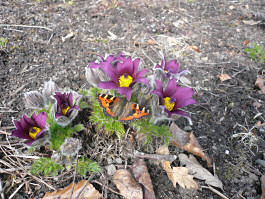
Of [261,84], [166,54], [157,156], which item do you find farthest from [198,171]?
[166,54]

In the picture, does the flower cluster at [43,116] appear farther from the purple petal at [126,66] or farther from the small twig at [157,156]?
the small twig at [157,156]

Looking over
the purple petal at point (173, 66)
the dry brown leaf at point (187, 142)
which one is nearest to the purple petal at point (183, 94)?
the purple petal at point (173, 66)

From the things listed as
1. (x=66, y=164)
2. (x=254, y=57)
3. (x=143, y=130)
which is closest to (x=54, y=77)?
(x=66, y=164)

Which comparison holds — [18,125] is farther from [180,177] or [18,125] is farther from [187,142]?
[187,142]

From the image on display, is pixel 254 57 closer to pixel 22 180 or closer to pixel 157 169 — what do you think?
pixel 157 169

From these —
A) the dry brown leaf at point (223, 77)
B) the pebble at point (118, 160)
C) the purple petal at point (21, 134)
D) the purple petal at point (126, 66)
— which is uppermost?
the purple petal at point (126, 66)

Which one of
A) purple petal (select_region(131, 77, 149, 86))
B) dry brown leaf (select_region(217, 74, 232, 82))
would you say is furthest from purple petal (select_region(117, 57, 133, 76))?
dry brown leaf (select_region(217, 74, 232, 82))
